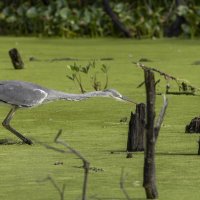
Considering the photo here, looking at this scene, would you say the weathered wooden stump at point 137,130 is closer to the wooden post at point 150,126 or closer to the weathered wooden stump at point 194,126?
the weathered wooden stump at point 194,126

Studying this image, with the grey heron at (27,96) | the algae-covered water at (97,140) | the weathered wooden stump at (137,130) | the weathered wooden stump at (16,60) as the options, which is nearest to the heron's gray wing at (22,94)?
the grey heron at (27,96)

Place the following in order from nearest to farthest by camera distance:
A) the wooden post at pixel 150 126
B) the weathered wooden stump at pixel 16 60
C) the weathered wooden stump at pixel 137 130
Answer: the wooden post at pixel 150 126
the weathered wooden stump at pixel 137 130
the weathered wooden stump at pixel 16 60

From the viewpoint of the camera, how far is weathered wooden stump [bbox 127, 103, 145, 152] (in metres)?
5.50

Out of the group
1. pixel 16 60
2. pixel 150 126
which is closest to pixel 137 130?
pixel 150 126

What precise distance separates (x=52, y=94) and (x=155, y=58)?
6.25 meters

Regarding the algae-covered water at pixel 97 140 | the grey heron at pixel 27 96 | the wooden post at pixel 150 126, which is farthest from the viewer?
the grey heron at pixel 27 96

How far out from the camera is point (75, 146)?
19.0ft

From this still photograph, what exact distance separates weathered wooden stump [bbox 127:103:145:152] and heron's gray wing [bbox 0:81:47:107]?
75 cm

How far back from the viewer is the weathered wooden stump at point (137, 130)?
18.1 feet

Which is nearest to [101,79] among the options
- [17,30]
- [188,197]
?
[188,197]

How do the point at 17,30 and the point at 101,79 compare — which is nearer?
the point at 101,79

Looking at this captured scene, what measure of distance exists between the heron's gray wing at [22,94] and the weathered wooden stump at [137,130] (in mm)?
755

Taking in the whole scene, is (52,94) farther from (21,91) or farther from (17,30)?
(17,30)

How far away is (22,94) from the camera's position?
6168mm
